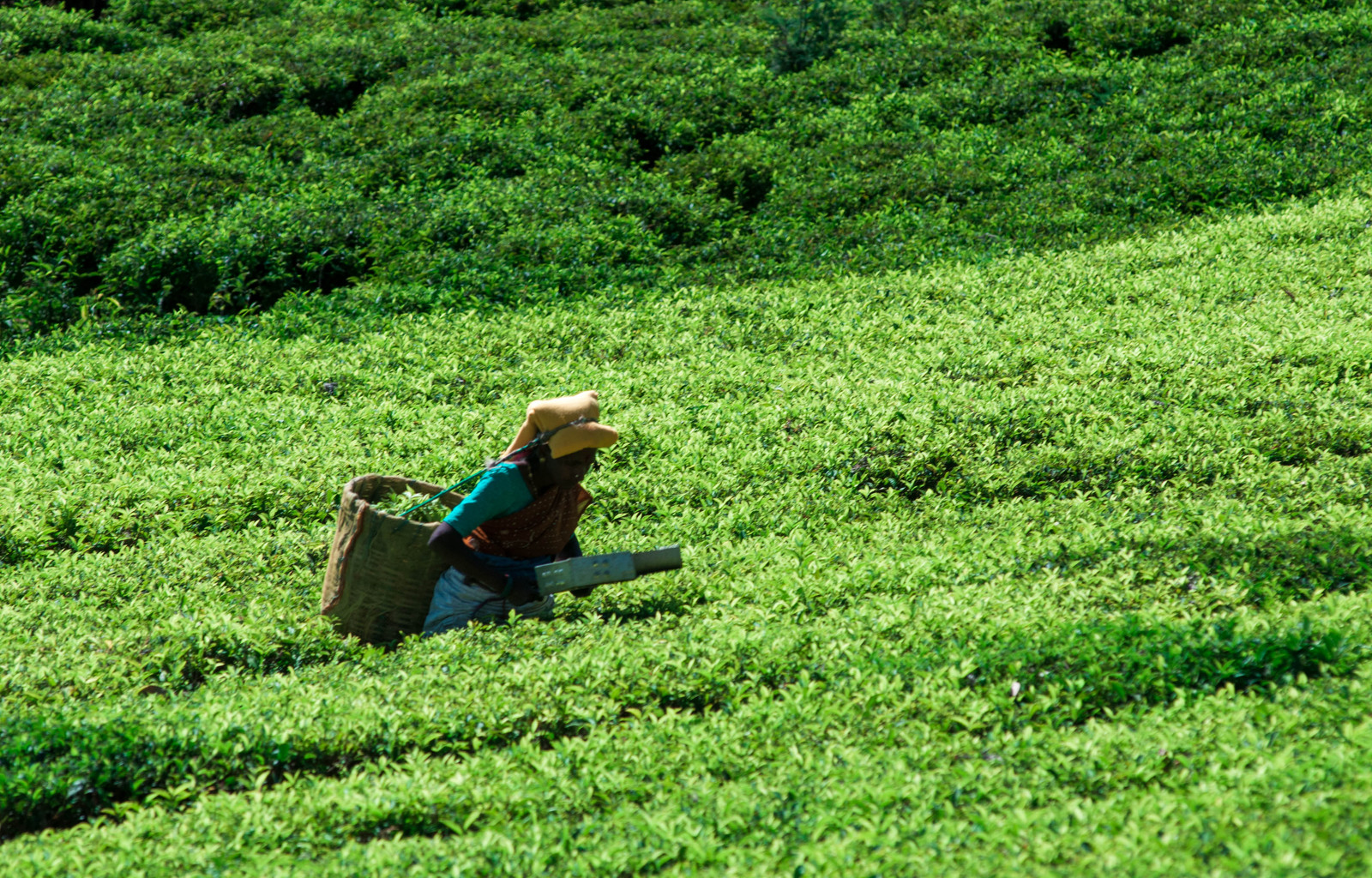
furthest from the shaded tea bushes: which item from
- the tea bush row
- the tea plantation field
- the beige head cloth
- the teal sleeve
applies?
the tea bush row

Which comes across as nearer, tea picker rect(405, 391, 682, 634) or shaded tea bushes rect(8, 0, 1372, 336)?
tea picker rect(405, 391, 682, 634)

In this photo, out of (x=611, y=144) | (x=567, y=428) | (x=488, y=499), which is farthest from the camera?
(x=611, y=144)

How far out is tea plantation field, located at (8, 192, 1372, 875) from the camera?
122 inches

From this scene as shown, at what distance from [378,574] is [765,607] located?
1726 mm

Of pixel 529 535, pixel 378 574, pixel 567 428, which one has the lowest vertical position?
pixel 378 574

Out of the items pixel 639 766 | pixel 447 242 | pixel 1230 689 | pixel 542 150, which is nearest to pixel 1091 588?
pixel 1230 689

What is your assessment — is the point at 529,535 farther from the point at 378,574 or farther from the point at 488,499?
the point at 378,574

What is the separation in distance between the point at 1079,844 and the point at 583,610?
2545mm

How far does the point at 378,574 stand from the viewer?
475cm

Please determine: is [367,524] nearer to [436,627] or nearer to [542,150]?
[436,627]

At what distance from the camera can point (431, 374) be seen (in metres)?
8.17

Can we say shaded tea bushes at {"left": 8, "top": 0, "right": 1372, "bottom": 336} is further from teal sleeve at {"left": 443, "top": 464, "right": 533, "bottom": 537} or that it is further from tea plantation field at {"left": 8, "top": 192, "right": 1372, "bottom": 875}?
teal sleeve at {"left": 443, "top": 464, "right": 533, "bottom": 537}

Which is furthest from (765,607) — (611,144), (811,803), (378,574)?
(611,144)

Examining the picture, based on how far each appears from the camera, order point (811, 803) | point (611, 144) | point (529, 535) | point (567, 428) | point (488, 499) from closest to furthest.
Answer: point (811, 803) → point (488, 499) → point (567, 428) → point (529, 535) → point (611, 144)
